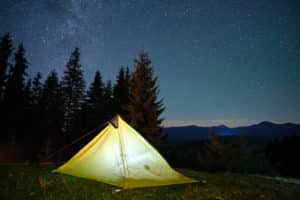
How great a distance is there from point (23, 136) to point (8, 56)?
36.7 feet

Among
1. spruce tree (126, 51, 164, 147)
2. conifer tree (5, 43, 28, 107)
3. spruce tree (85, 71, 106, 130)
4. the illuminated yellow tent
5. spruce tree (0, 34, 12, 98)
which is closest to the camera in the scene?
the illuminated yellow tent

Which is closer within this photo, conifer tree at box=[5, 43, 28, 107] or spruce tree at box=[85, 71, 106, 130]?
conifer tree at box=[5, 43, 28, 107]

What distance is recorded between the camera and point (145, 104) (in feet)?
54.2

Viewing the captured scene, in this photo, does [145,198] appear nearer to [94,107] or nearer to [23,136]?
[94,107]

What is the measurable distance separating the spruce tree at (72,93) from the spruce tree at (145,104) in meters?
14.6

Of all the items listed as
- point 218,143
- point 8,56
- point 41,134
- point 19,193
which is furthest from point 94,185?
point 41,134

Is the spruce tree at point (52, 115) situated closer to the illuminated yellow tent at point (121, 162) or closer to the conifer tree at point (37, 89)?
the conifer tree at point (37, 89)

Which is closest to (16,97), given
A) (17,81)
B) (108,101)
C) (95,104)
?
(17,81)

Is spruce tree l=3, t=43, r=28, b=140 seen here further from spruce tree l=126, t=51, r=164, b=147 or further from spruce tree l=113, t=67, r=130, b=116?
spruce tree l=126, t=51, r=164, b=147

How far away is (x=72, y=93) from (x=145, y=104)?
16.4 metres

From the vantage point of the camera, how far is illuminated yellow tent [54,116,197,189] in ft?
16.9

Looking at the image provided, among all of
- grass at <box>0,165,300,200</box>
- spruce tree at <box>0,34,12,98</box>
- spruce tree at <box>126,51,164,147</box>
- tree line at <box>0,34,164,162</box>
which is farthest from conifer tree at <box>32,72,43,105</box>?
grass at <box>0,165,300,200</box>

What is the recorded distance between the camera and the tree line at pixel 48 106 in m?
24.7

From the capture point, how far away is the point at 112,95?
3081 centimetres
